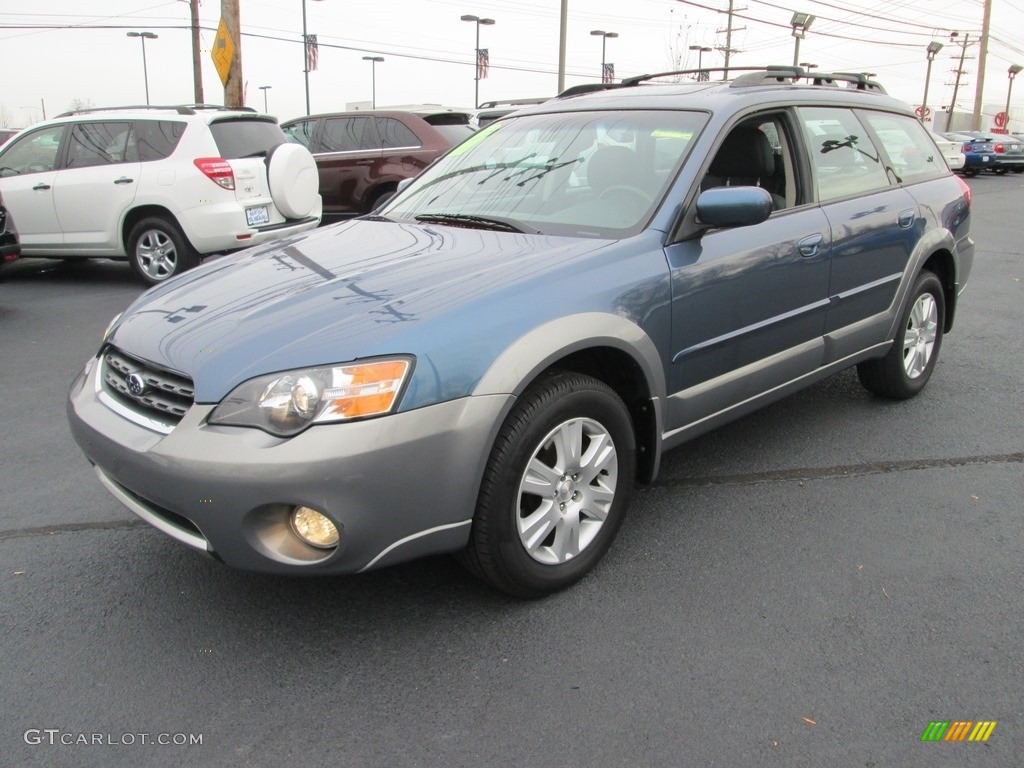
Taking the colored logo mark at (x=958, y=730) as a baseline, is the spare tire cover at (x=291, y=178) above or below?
above

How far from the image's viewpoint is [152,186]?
826cm

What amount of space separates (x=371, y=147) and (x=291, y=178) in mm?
3668

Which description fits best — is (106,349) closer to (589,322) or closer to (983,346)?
(589,322)

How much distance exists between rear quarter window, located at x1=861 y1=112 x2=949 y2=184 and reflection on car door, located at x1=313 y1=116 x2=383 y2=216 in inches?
298

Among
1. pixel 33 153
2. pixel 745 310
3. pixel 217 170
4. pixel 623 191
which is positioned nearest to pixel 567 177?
pixel 623 191

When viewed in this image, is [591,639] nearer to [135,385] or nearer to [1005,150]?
[135,385]

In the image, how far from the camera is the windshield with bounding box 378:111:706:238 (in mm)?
3354

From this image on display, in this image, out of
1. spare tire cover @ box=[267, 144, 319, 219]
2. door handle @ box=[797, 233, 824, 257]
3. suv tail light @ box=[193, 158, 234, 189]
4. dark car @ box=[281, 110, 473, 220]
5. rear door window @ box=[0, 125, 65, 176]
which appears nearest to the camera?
door handle @ box=[797, 233, 824, 257]

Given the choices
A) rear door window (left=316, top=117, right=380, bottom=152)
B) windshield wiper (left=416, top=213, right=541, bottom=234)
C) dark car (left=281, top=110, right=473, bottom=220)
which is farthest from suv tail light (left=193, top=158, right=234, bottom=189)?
windshield wiper (left=416, top=213, right=541, bottom=234)

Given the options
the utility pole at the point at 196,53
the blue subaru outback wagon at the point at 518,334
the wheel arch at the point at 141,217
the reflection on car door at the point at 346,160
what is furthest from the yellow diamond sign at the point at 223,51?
the blue subaru outback wagon at the point at 518,334

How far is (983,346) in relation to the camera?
6270mm

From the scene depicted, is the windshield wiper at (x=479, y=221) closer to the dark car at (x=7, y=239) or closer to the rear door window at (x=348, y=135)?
the dark car at (x=7, y=239)

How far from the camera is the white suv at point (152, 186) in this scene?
8172 mm

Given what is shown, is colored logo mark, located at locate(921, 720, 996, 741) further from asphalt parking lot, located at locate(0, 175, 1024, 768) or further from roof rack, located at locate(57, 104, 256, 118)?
roof rack, located at locate(57, 104, 256, 118)
